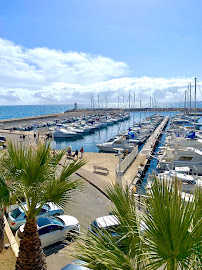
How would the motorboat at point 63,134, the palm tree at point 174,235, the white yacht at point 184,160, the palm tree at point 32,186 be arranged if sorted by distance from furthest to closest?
1. the motorboat at point 63,134
2. the white yacht at point 184,160
3. the palm tree at point 32,186
4. the palm tree at point 174,235

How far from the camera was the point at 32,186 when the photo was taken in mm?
5145

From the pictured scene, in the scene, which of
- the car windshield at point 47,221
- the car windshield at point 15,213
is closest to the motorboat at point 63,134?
the car windshield at point 15,213

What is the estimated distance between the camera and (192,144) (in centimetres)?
2803

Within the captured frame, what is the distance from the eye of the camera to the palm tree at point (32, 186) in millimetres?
5160

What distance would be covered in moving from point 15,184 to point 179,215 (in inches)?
153

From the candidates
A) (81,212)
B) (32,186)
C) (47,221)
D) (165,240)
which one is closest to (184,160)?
(81,212)

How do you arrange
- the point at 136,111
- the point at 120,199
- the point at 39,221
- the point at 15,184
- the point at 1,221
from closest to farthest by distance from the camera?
1. the point at 120,199
2. the point at 15,184
3. the point at 1,221
4. the point at 39,221
5. the point at 136,111

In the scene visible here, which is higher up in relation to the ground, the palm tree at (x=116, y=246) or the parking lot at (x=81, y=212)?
the palm tree at (x=116, y=246)

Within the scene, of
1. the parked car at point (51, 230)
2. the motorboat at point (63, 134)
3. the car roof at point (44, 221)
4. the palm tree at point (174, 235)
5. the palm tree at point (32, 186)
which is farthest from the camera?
the motorboat at point (63, 134)

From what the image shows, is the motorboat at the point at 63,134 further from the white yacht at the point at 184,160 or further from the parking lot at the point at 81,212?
the parking lot at the point at 81,212

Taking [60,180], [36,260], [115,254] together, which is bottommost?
[36,260]

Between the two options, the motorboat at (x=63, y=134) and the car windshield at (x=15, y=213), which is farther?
the motorboat at (x=63, y=134)

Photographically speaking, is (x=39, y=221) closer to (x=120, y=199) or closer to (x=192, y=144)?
(x=120, y=199)

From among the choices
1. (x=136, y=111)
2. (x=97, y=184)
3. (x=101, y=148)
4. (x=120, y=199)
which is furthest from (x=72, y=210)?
(x=136, y=111)
